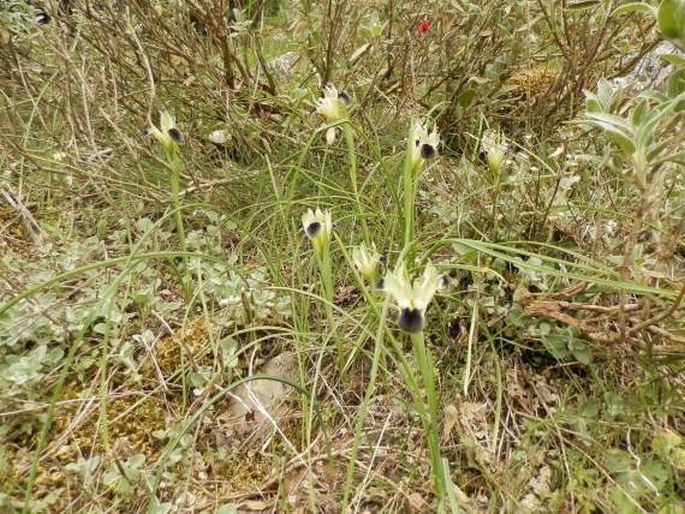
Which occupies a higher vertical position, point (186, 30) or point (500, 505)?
point (186, 30)

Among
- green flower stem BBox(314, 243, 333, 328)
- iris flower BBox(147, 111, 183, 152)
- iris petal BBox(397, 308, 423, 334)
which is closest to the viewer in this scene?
iris petal BBox(397, 308, 423, 334)

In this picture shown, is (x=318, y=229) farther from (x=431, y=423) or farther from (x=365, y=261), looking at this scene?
(x=431, y=423)

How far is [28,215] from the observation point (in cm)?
176

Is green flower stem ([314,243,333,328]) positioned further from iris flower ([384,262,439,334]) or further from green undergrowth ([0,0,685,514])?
iris flower ([384,262,439,334])

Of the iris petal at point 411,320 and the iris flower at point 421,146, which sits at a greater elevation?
the iris flower at point 421,146

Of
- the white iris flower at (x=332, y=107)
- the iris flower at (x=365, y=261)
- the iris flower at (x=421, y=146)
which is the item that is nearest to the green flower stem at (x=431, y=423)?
the iris flower at (x=365, y=261)

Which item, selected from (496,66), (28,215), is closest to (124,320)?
(28,215)

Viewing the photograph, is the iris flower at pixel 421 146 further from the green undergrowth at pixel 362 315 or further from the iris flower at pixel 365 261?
the iris flower at pixel 365 261

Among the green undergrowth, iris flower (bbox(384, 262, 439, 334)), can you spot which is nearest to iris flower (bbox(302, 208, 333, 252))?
the green undergrowth

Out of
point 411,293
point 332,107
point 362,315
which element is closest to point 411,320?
point 411,293

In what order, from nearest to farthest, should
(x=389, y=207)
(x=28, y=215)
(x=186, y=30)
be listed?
(x=28, y=215)
(x=389, y=207)
(x=186, y=30)

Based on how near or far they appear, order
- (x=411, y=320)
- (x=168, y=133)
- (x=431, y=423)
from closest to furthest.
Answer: (x=411, y=320), (x=431, y=423), (x=168, y=133)

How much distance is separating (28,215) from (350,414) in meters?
1.21

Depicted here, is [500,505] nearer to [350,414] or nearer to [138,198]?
[350,414]
